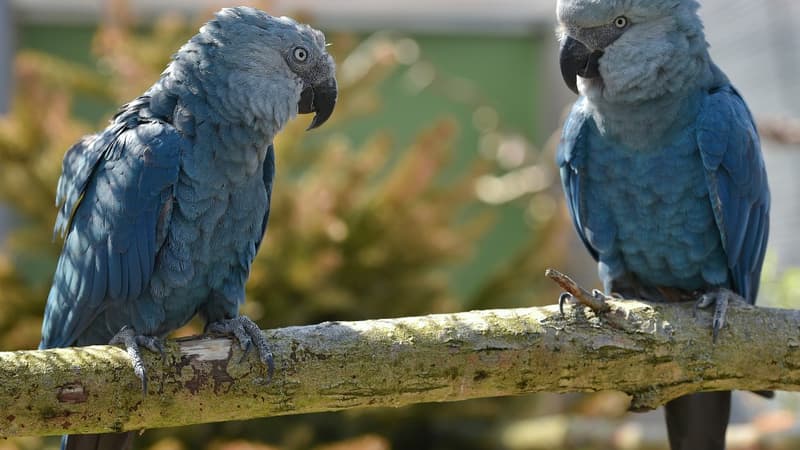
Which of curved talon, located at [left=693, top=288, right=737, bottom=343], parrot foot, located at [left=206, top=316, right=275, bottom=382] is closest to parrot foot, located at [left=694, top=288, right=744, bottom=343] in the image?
curved talon, located at [left=693, top=288, right=737, bottom=343]

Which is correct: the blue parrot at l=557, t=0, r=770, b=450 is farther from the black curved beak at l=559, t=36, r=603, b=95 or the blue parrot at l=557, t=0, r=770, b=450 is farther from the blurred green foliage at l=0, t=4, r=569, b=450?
the blurred green foliage at l=0, t=4, r=569, b=450

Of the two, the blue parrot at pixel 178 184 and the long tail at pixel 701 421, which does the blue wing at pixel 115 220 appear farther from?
the long tail at pixel 701 421

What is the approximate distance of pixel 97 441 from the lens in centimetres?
250

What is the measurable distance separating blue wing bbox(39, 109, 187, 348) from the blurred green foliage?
1.51 metres

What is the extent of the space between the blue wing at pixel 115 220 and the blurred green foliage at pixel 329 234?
151cm

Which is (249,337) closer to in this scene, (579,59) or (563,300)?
(563,300)

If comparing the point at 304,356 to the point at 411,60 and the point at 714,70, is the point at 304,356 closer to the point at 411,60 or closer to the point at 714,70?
the point at 714,70

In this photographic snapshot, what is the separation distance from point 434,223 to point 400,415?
1.04m

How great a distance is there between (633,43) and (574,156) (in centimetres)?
47

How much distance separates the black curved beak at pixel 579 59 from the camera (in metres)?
2.75

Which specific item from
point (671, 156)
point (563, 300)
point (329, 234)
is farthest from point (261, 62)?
point (329, 234)

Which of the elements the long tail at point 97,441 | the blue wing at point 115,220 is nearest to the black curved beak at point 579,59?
the blue wing at point 115,220

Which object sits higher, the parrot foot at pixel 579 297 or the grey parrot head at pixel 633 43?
the grey parrot head at pixel 633 43

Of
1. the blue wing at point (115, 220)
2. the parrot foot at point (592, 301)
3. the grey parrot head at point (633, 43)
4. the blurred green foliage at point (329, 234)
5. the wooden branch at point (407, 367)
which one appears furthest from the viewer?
the blurred green foliage at point (329, 234)
